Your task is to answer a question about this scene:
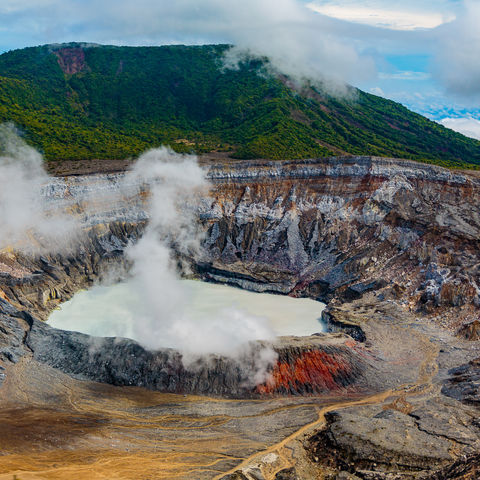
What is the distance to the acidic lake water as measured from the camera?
180ft

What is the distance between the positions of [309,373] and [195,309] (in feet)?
64.2

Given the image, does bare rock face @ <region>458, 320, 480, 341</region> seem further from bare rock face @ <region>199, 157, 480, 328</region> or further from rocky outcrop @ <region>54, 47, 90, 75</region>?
rocky outcrop @ <region>54, 47, 90, 75</region>

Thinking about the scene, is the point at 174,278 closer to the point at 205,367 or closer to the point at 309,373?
the point at 205,367

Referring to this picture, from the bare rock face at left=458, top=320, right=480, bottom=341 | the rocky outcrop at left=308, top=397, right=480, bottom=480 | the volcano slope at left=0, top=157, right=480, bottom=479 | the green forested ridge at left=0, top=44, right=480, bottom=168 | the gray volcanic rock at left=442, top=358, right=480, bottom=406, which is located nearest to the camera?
the rocky outcrop at left=308, top=397, right=480, bottom=480

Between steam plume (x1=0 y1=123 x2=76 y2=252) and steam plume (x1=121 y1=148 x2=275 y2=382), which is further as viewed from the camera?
steam plume (x1=0 y1=123 x2=76 y2=252)

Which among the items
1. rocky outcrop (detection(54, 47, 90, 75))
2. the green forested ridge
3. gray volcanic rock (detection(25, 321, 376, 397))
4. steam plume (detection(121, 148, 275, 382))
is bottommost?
gray volcanic rock (detection(25, 321, 376, 397))

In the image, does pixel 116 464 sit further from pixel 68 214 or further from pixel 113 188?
pixel 113 188

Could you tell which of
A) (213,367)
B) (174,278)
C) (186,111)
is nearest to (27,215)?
(174,278)

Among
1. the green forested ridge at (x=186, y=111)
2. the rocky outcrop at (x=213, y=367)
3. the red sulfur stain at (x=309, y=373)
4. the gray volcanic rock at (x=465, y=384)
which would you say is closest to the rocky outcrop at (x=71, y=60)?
the green forested ridge at (x=186, y=111)

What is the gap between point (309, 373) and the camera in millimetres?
44938

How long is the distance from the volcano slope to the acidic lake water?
7.60 feet

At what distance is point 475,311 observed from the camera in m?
55.8

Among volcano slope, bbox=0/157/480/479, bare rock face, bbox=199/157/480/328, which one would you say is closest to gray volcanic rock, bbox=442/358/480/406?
volcano slope, bbox=0/157/480/479

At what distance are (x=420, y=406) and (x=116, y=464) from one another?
78.7ft
